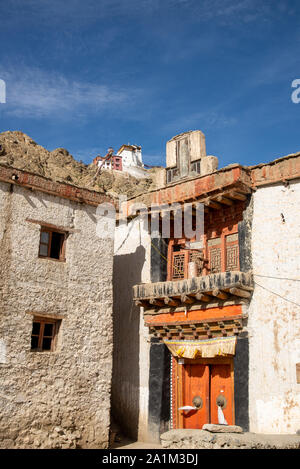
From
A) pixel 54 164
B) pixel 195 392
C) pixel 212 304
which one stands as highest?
pixel 54 164

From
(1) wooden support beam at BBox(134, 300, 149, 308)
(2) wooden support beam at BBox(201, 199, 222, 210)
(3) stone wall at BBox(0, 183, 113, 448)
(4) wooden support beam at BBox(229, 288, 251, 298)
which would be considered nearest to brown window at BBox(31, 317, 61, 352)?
(3) stone wall at BBox(0, 183, 113, 448)

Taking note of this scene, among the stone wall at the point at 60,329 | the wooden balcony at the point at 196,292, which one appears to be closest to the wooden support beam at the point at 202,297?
the wooden balcony at the point at 196,292

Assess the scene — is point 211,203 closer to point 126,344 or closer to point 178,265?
point 178,265

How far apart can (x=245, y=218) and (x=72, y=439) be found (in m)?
7.46


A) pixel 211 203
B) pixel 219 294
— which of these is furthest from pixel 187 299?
pixel 211 203

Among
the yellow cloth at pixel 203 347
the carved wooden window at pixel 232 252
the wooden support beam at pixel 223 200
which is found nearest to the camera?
the yellow cloth at pixel 203 347

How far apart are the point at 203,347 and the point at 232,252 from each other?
287 cm

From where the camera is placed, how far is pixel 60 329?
490 inches

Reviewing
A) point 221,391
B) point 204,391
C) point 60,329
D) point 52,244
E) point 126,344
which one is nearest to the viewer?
point 60,329

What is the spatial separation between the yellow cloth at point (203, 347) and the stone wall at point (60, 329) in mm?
2126

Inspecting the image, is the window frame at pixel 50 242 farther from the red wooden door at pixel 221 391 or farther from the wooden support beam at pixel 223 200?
the red wooden door at pixel 221 391

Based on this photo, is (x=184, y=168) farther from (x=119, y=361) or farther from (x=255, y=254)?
(x=119, y=361)

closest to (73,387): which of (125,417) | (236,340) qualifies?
(125,417)

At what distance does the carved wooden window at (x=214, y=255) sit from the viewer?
14247 millimetres
